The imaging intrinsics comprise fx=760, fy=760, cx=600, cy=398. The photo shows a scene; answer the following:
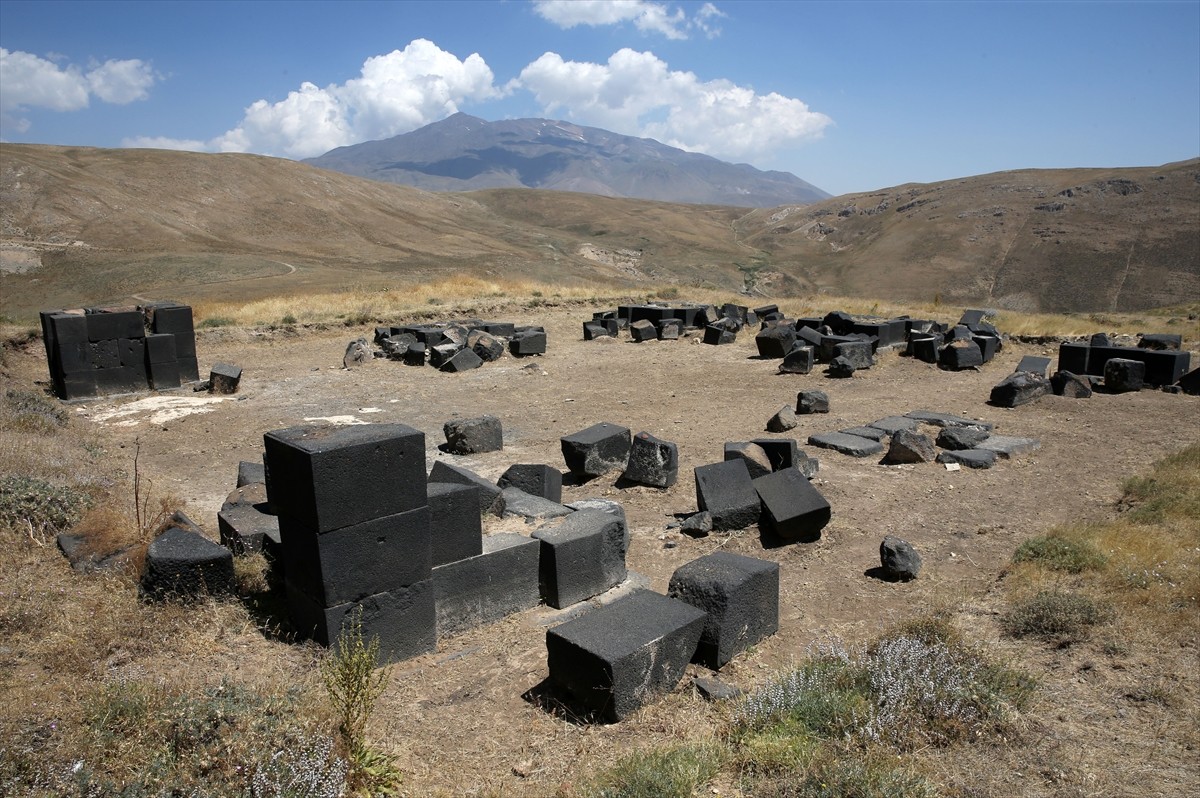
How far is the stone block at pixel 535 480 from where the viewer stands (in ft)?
31.7

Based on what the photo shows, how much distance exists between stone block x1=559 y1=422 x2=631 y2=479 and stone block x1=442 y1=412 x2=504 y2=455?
1673mm

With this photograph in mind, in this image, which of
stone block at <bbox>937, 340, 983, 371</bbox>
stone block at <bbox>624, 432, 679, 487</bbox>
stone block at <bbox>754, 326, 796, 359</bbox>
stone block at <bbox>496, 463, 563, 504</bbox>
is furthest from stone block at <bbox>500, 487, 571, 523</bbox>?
stone block at <bbox>937, 340, 983, 371</bbox>

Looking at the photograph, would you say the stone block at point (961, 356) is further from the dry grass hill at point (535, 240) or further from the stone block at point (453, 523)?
the dry grass hill at point (535, 240)

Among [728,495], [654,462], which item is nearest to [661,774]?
[728,495]

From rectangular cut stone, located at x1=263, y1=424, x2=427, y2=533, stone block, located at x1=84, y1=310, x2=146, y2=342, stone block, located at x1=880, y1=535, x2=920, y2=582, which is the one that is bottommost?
stone block, located at x1=880, y1=535, x2=920, y2=582

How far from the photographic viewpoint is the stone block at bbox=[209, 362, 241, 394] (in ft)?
55.7

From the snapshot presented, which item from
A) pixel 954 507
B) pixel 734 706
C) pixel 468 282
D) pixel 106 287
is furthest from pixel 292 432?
pixel 106 287

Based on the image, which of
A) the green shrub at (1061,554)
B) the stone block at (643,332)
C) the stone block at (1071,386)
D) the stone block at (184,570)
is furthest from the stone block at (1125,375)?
the stone block at (184,570)

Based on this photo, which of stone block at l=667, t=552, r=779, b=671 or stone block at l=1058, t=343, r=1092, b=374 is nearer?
stone block at l=667, t=552, r=779, b=671

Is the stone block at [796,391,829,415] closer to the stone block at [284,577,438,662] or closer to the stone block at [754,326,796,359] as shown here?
the stone block at [754,326,796,359]

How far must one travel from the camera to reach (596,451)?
11.1m

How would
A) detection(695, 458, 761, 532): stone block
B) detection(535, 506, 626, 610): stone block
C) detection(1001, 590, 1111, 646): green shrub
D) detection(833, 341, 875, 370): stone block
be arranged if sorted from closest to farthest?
detection(1001, 590, 1111, 646): green shrub → detection(535, 506, 626, 610): stone block → detection(695, 458, 761, 532): stone block → detection(833, 341, 875, 370): stone block

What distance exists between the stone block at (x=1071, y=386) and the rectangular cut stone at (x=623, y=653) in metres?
13.2

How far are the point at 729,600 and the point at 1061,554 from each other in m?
3.88
